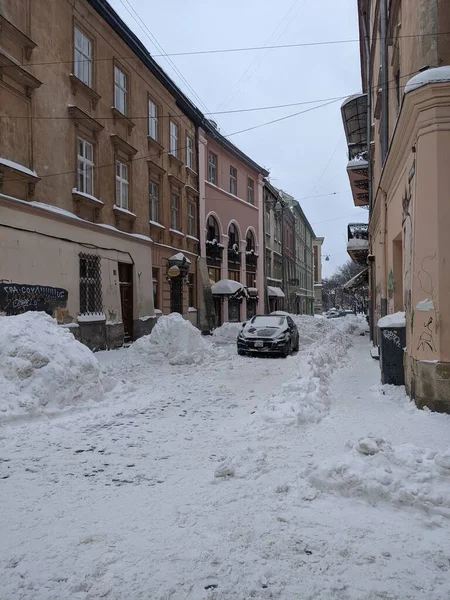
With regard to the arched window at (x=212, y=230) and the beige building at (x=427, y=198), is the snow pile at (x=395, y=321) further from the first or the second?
the arched window at (x=212, y=230)

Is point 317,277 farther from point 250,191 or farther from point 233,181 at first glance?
point 233,181

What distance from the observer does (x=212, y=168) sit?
27.4 metres

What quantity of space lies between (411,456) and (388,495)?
26.7 inches

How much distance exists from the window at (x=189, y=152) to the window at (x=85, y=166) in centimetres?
934

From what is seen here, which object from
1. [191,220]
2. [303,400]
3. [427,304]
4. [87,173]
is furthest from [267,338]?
[191,220]

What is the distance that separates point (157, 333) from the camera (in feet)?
43.2

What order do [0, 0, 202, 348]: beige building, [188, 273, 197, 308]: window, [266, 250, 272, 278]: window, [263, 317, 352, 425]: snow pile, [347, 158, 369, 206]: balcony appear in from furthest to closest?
[266, 250, 272, 278]: window < [188, 273, 197, 308]: window < [347, 158, 369, 206]: balcony < [0, 0, 202, 348]: beige building < [263, 317, 352, 425]: snow pile

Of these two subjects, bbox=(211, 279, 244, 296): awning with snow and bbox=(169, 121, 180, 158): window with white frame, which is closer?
bbox=(169, 121, 180, 158): window with white frame

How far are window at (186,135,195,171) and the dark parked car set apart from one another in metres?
11.6

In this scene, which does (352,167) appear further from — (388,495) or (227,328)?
(388,495)

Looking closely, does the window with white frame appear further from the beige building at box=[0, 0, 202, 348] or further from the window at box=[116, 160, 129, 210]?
the window at box=[116, 160, 129, 210]

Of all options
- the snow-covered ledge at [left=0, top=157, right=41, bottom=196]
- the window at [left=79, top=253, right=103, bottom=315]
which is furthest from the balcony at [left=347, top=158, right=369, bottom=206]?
the snow-covered ledge at [left=0, top=157, right=41, bottom=196]

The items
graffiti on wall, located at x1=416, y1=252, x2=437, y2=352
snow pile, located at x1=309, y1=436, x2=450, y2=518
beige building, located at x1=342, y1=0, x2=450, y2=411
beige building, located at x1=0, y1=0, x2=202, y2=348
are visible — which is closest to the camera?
snow pile, located at x1=309, y1=436, x2=450, y2=518

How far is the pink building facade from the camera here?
85.2ft
